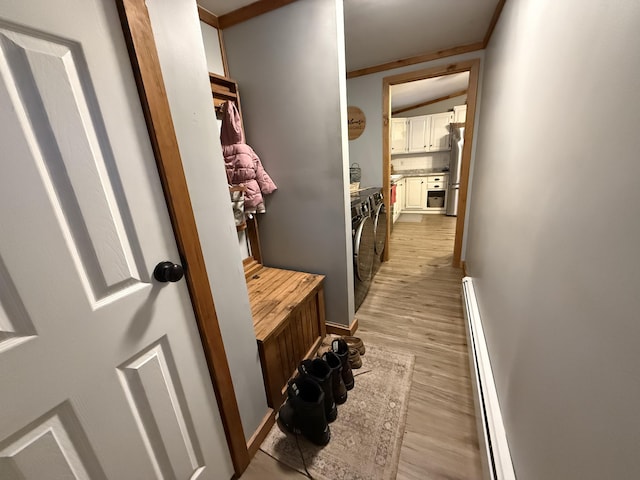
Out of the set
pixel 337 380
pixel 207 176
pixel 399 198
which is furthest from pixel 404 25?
pixel 399 198

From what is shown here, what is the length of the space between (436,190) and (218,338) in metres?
5.23

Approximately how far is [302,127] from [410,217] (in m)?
4.16

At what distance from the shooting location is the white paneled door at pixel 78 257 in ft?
1.45

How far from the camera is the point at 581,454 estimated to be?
0.46 m

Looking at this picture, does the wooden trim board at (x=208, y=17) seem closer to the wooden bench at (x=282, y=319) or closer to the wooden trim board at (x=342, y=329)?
the wooden bench at (x=282, y=319)

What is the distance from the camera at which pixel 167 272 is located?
663mm

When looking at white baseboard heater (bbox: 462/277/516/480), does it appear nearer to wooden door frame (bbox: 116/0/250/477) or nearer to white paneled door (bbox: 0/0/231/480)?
wooden door frame (bbox: 116/0/250/477)

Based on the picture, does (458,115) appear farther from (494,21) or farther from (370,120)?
(494,21)

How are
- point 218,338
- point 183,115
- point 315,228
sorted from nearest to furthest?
1. point 183,115
2. point 218,338
3. point 315,228

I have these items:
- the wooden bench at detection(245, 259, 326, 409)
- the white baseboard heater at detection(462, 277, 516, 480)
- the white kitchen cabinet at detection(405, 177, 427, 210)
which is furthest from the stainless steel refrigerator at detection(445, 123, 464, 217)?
the wooden bench at detection(245, 259, 326, 409)

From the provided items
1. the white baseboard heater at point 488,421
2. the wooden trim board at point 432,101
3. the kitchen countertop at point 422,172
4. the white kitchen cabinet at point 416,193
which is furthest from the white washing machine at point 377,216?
the wooden trim board at point 432,101

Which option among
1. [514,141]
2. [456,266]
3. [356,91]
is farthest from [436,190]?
[514,141]

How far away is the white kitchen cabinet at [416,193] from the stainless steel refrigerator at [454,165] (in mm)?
478

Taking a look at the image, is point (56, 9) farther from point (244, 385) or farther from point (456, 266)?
point (456, 266)
